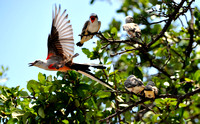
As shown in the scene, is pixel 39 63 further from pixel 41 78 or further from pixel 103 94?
pixel 103 94

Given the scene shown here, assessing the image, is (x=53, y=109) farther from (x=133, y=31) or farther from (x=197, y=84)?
(x=197, y=84)

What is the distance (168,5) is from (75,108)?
1882mm

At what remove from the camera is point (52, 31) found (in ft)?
12.2

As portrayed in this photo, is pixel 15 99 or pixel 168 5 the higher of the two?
pixel 168 5

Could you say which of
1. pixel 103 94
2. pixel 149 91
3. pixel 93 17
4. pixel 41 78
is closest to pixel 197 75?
pixel 149 91

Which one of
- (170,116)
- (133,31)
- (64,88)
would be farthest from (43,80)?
(170,116)

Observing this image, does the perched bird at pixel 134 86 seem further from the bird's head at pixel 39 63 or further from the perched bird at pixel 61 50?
the bird's head at pixel 39 63

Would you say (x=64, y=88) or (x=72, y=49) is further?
(x=72, y=49)

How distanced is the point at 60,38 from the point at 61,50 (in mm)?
158

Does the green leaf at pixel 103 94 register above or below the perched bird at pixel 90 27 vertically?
below

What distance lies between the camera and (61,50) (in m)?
3.77

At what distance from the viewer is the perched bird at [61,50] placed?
3588 millimetres

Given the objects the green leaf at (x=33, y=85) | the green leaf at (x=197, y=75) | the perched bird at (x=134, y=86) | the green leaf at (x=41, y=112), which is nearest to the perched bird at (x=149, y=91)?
the perched bird at (x=134, y=86)

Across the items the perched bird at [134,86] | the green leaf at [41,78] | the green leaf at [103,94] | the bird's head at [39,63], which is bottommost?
the green leaf at [103,94]
